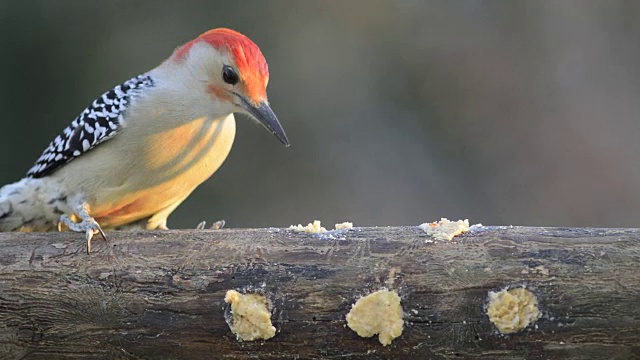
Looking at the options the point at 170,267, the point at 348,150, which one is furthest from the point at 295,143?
the point at 170,267

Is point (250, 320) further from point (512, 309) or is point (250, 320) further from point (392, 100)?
point (392, 100)

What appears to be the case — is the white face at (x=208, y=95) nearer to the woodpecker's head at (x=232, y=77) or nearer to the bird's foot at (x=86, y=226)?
the woodpecker's head at (x=232, y=77)

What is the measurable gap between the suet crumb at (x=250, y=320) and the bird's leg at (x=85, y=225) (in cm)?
57

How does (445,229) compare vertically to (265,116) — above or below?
below

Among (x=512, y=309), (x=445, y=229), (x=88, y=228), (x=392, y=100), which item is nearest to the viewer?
(x=512, y=309)

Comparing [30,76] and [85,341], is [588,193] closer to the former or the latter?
[30,76]

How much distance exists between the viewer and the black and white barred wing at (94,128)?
3.32m

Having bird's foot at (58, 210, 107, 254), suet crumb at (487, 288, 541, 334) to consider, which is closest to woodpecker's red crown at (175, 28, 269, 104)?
bird's foot at (58, 210, 107, 254)

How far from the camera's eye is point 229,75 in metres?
3.24

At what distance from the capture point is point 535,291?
226 cm

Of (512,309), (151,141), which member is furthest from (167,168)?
(512,309)

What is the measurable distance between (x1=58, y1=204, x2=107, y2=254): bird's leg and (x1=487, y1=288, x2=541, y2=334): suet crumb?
4.00 ft

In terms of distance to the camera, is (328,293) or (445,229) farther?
(445,229)

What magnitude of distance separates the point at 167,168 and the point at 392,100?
3.80 m
